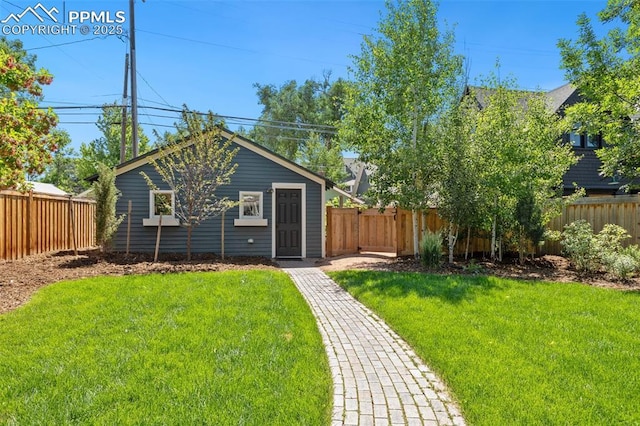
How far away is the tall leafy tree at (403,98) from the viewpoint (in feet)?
34.3

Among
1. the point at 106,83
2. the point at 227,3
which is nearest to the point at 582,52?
the point at 227,3

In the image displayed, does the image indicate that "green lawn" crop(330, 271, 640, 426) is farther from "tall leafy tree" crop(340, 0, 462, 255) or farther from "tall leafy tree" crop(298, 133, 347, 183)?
"tall leafy tree" crop(298, 133, 347, 183)

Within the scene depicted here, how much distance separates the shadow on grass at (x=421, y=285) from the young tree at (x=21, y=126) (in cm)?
625

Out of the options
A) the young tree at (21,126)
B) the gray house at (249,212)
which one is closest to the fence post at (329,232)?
the gray house at (249,212)

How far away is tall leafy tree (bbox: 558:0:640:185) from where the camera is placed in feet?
26.6

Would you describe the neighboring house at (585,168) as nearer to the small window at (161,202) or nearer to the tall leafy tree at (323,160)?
the small window at (161,202)

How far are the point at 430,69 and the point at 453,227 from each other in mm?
4461

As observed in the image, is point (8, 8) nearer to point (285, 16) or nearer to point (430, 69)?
point (285, 16)

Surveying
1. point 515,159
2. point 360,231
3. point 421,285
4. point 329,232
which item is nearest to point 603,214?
point 515,159

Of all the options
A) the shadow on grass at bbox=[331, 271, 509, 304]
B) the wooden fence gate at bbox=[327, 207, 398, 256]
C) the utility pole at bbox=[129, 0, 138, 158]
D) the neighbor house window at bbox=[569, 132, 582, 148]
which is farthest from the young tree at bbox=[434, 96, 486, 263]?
the utility pole at bbox=[129, 0, 138, 158]

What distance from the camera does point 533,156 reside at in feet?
32.3

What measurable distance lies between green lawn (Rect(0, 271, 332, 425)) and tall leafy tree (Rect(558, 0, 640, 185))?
7694 mm

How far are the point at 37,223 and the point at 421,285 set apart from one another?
1033cm

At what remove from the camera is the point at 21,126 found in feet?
20.8
